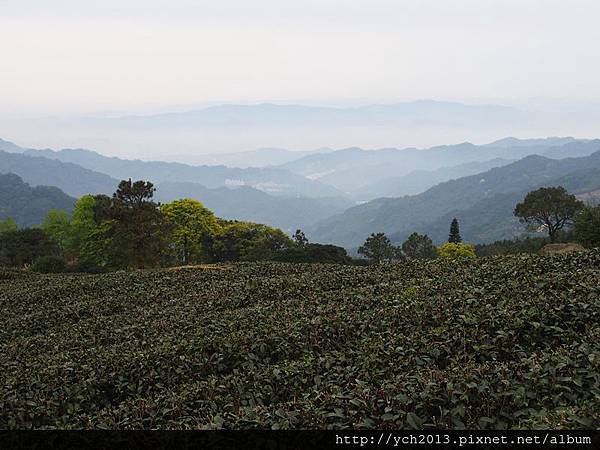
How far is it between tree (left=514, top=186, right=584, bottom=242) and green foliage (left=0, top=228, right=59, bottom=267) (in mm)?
57000

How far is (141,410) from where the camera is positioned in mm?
7727

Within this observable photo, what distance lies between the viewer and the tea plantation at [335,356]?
628 cm

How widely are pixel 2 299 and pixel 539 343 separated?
22.7m

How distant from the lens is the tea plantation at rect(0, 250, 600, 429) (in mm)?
6281

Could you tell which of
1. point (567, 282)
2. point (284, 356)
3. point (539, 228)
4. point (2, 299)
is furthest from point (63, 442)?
point (539, 228)

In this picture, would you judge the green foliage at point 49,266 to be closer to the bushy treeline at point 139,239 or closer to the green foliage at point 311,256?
the bushy treeline at point 139,239

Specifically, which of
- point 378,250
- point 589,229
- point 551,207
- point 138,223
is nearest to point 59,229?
point 138,223

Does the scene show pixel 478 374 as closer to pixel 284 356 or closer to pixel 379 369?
pixel 379 369

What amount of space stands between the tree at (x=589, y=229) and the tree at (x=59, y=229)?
56789 millimetres

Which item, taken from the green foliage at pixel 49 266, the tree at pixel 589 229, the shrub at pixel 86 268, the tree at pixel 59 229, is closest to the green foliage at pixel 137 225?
the shrub at pixel 86 268

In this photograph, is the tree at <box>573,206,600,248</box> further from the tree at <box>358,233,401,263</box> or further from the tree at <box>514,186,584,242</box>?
the tree at <box>358,233,401,263</box>

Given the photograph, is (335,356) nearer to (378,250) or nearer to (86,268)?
(86,268)

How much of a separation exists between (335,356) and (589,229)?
105ft

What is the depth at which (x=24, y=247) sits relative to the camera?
190 feet
